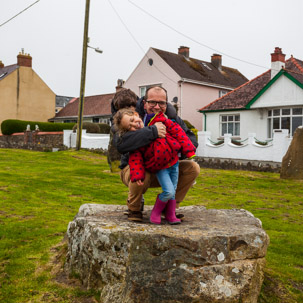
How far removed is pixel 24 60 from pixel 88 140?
78.1ft

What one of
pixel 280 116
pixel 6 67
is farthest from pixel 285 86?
pixel 6 67

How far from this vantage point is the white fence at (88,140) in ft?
77.3

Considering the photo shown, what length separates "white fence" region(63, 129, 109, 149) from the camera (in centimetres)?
2356

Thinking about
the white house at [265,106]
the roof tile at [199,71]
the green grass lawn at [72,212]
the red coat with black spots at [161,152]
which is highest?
the roof tile at [199,71]

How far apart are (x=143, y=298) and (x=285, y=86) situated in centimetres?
2216

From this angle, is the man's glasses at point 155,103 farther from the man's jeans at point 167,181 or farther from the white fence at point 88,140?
the white fence at point 88,140

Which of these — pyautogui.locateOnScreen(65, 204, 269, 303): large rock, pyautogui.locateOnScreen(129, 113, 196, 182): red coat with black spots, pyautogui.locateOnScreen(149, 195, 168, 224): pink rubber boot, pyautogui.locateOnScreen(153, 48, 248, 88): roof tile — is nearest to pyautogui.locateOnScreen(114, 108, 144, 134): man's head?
pyautogui.locateOnScreen(129, 113, 196, 182): red coat with black spots

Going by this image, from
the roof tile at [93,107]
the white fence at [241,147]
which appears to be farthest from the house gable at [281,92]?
the roof tile at [93,107]

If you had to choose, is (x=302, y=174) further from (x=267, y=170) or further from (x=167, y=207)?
(x=167, y=207)

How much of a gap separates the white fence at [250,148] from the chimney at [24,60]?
28654 millimetres

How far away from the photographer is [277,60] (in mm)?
25844

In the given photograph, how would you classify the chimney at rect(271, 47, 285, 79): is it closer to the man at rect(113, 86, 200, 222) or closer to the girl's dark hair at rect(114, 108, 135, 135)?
the man at rect(113, 86, 200, 222)

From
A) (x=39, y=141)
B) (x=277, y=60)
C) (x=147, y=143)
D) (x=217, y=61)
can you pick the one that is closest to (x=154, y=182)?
(x=147, y=143)

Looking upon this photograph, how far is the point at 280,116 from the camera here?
24.5 m
